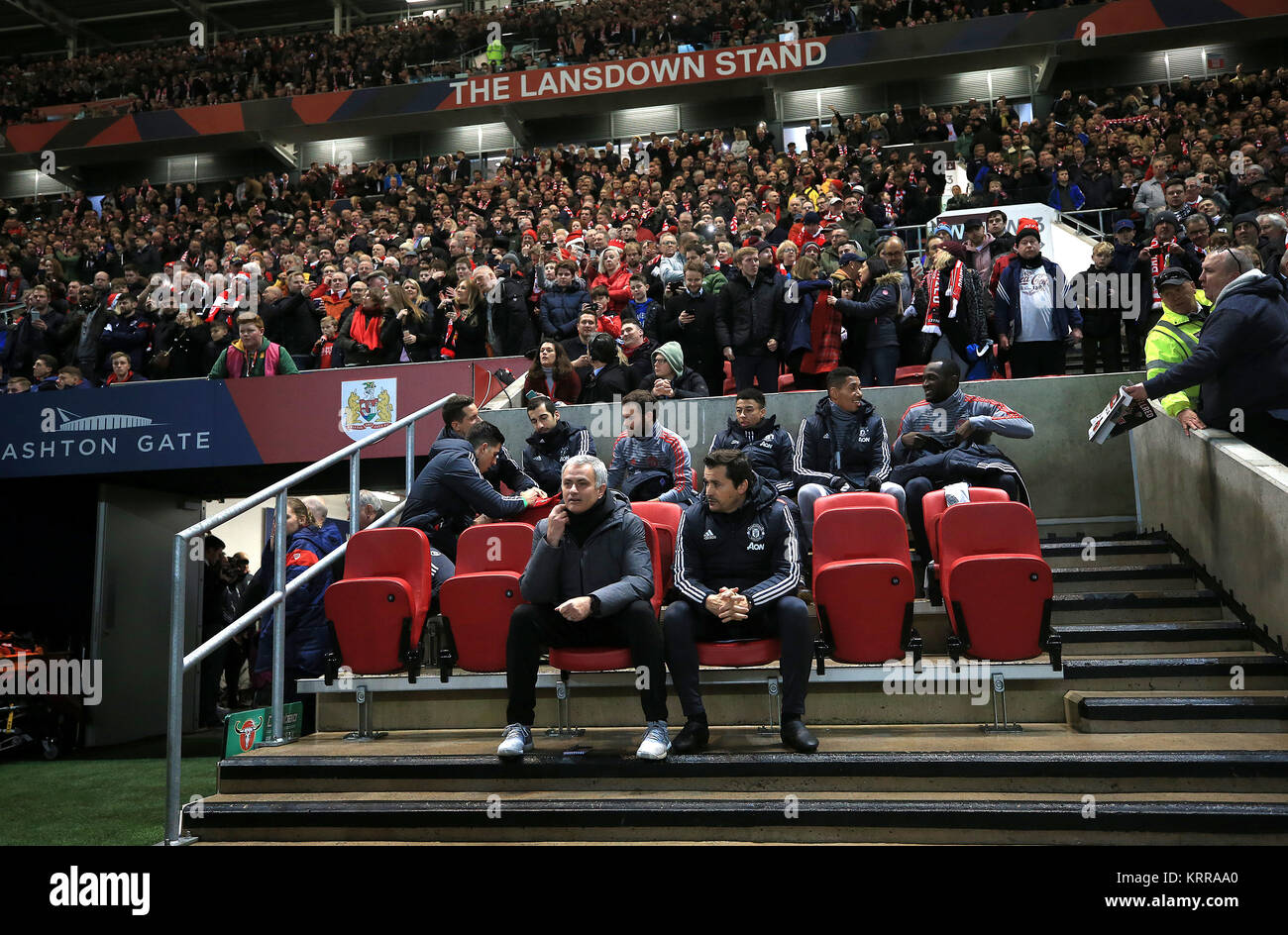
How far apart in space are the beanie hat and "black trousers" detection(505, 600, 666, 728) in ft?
10.6

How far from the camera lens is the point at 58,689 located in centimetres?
938

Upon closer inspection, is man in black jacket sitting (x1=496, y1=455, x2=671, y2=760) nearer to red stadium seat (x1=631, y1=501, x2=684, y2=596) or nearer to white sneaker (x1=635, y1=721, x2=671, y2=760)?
white sneaker (x1=635, y1=721, x2=671, y2=760)

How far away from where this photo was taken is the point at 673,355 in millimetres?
7051

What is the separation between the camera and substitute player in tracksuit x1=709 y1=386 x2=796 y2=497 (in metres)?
5.81

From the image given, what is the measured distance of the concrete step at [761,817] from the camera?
3.27 m

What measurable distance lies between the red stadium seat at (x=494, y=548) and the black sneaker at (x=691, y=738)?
1.29 meters

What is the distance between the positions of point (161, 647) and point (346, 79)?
15.1 metres

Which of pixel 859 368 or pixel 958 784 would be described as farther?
pixel 859 368

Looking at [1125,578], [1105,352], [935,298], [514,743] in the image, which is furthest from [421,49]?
[514,743]

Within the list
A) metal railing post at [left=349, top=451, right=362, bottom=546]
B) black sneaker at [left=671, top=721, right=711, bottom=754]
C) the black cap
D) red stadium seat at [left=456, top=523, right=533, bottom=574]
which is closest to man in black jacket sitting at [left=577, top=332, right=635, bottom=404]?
metal railing post at [left=349, top=451, right=362, bottom=546]

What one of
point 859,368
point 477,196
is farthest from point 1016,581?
point 477,196

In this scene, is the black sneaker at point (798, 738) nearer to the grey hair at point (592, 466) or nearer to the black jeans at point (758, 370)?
the grey hair at point (592, 466)

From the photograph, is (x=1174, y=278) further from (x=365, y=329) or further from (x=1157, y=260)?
(x=365, y=329)
